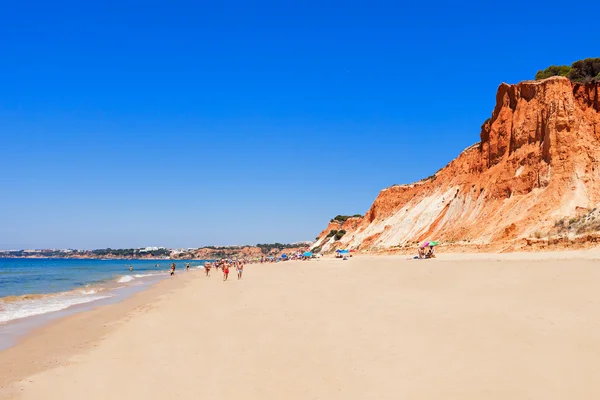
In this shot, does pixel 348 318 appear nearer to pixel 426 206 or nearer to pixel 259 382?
pixel 259 382

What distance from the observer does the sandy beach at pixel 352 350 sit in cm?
557

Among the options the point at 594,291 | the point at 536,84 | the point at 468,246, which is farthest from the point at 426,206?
the point at 594,291

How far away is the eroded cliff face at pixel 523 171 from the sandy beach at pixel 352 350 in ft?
62.7

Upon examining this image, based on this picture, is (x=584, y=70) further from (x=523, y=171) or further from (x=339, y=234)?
(x=339, y=234)

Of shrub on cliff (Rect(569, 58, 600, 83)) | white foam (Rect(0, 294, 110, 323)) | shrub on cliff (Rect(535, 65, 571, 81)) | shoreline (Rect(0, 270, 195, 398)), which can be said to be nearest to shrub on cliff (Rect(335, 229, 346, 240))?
shrub on cliff (Rect(535, 65, 571, 81))

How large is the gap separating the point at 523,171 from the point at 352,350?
33124 millimetres

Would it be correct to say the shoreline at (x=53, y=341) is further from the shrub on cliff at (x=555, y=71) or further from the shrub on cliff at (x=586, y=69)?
the shrub on cliff at (x=555, y=71)

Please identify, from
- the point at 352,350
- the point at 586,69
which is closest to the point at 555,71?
the point at 586,69

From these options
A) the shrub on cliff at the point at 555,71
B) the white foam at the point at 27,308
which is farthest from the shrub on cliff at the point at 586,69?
the white foam at the point at 27,308

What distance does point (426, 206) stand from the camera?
5125 cm

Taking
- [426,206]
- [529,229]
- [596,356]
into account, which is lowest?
[596,356]

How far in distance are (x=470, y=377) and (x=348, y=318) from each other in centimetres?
448

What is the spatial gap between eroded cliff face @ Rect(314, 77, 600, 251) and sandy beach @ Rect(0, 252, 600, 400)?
19.1m

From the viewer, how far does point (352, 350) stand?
7230mm
